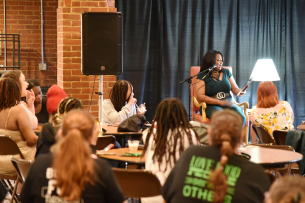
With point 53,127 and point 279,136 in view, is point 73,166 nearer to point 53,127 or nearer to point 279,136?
point 53,127

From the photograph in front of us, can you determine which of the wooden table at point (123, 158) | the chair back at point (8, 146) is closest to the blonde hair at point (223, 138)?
the wooden table at point (123, 158)

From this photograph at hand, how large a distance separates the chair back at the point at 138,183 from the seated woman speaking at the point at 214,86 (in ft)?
9.47

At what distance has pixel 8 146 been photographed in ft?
10.7

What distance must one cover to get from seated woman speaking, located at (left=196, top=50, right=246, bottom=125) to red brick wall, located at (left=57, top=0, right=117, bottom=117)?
1.26 m

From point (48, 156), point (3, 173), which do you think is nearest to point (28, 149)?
point (3, 173)

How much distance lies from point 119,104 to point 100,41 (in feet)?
2.47

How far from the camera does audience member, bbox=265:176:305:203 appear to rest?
124 centimetres

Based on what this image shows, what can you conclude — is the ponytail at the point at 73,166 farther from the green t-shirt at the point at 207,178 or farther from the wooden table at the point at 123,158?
the wooden table at the point at 123,158

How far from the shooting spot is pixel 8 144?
3.24 metres

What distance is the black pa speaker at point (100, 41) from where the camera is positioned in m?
4.70

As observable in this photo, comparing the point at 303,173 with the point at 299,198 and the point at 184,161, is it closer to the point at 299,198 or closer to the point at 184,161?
the point at 184,161

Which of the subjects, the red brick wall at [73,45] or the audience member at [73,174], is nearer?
the audience member at [73,174]

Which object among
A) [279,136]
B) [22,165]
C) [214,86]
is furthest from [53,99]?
[279,136]

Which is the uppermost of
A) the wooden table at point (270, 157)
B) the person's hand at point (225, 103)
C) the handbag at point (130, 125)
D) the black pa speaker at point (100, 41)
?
the black pa speaker at point (100, 41)
